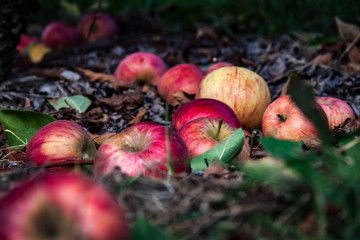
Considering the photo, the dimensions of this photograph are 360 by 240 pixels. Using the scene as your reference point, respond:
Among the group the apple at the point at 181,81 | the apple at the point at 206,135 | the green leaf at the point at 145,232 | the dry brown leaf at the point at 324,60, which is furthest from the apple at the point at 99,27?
the green leaf at the point at 145,232

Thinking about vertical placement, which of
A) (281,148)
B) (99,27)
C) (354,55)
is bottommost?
(99,27)

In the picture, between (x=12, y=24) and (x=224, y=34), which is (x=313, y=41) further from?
(x=12, y=24)

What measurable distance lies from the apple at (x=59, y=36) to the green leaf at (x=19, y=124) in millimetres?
2611

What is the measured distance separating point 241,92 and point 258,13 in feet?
10.9

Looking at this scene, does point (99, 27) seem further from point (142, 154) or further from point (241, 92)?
point (142, 154)

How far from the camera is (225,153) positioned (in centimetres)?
179

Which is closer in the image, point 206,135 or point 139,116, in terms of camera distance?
point 206,135

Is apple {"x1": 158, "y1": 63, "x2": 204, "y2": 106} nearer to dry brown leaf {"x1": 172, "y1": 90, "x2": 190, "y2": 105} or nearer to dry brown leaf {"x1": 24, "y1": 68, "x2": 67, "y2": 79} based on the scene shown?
dry brown leaf {"x1": 172, "y1": 90, "x2": 190, "y2": 105}

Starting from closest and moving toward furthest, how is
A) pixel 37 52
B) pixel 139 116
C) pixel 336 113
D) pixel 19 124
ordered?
pixel 19 124 < pixel 336 113 < pixel 139 116 < pixel 37 52

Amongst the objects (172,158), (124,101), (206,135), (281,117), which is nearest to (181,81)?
(124,101)

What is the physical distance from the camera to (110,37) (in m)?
4.95

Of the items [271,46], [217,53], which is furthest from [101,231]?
[271,46]

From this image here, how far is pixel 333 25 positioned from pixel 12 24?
3.76 metres

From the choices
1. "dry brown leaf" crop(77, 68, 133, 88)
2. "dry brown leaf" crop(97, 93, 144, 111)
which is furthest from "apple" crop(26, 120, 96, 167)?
"dry brown leaf" crop(77, 68, 133, 88)
